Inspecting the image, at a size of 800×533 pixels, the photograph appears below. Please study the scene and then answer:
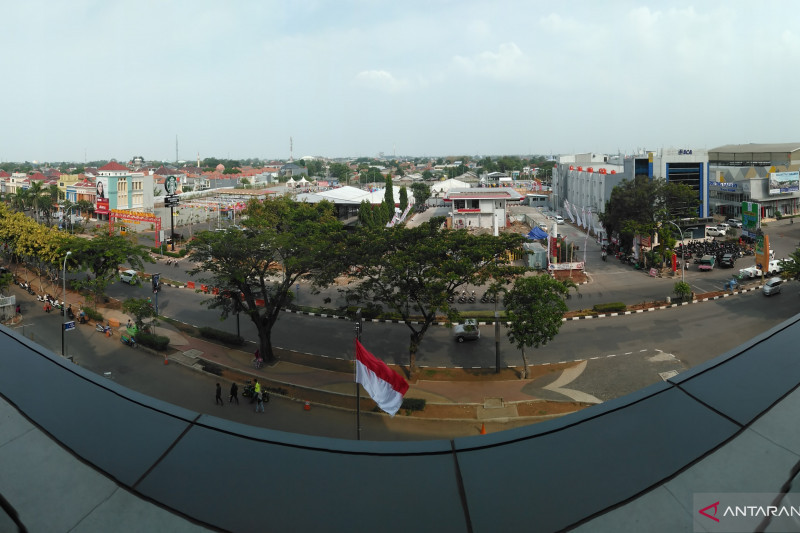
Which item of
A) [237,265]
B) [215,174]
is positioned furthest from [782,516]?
[215,174]

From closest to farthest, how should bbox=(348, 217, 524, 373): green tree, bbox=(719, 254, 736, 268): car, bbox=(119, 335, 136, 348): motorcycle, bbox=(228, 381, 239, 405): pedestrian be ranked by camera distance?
bbox=(228, 381, 239, 405): pedestrian, bbox=(348, 217, 524, 373): green tree, bbox=(119, 335, 136, 348): motorcycle, bbox=(719, 254, 736, 268): car

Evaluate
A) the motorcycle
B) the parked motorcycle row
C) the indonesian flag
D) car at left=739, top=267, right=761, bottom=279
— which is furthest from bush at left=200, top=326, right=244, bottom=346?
the parked motorcycle row

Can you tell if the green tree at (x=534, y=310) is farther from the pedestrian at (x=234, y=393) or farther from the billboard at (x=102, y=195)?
the billboard at (x=102, y=195)

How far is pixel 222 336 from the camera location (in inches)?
776

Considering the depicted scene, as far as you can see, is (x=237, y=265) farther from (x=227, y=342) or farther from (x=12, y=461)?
(x=12, y=461)

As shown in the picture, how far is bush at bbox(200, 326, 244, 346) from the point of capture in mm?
19391

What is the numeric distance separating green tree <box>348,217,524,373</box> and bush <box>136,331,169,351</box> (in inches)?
315

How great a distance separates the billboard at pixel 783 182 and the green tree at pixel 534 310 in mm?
43901

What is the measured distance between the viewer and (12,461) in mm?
2750

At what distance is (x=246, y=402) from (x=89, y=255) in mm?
A: 14697

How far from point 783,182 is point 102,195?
7021 centimetres

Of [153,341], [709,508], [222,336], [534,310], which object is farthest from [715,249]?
[709,508]

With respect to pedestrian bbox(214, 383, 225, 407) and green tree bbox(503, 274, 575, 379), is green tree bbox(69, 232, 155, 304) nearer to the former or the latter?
pedestrian bbox(214, 383, 225, 407)

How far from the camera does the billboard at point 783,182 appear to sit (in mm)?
47109
